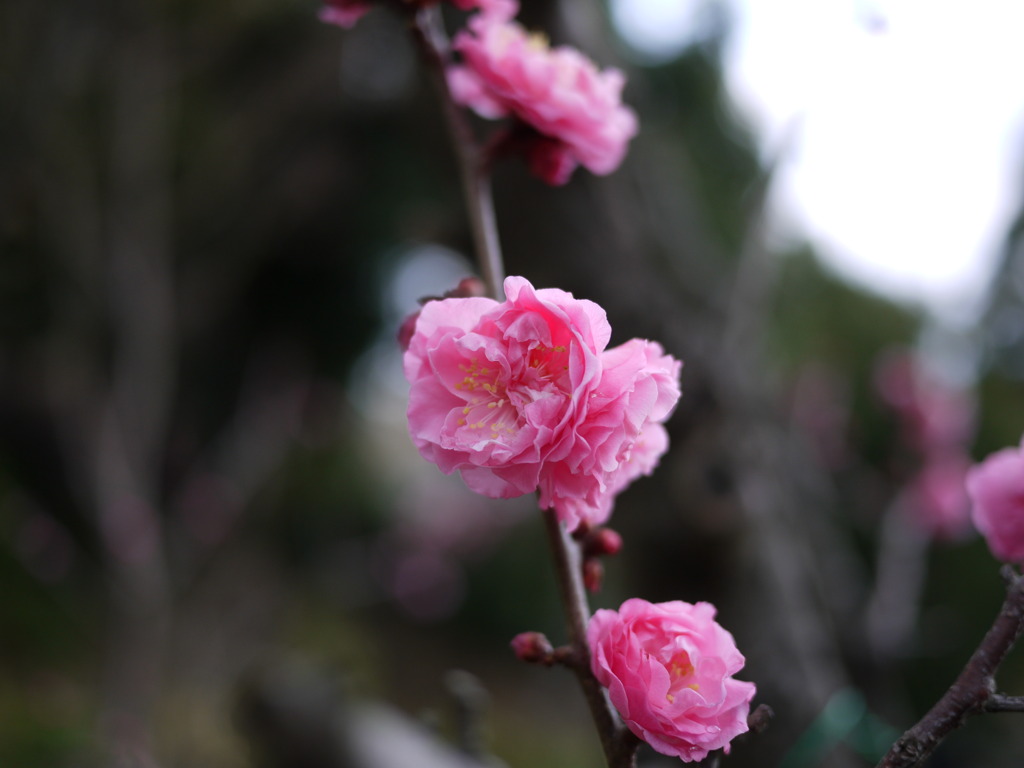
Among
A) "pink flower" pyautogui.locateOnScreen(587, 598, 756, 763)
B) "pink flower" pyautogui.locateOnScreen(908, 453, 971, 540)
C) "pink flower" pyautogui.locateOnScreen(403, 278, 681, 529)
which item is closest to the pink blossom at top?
"pink flower" pyautogui.locateOnScreen(403, 278, 681, 529)

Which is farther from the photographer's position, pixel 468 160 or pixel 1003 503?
pixel 468 160

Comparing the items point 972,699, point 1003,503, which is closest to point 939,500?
point 1003,503

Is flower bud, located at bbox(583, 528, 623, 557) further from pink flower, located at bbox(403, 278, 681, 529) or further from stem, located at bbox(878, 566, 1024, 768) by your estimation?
stem, located at bbox(878, 566, 1024, 768)

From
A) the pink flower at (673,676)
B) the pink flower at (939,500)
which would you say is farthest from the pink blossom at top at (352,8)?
the pink flower at (939,500)

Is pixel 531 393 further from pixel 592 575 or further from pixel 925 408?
pixel 925 408

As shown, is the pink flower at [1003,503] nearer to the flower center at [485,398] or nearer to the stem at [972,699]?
the stem at [972,699]

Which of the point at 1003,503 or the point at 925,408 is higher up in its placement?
the point at 1003,503
